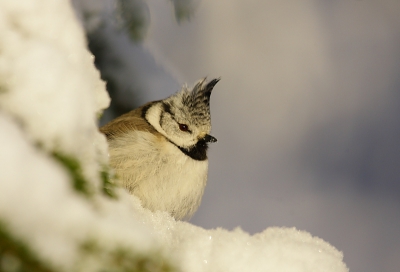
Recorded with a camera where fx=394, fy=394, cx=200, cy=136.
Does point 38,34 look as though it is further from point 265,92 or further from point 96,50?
point 265,92

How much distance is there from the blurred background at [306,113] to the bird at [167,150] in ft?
3.50

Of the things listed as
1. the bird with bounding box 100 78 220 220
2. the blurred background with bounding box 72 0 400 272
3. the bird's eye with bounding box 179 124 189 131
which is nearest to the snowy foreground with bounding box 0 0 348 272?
the bird with bounding box 100 78 220 220

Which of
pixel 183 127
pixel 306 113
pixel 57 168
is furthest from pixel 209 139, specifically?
pixel 306 113

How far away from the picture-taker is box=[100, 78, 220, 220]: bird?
4.91 feet

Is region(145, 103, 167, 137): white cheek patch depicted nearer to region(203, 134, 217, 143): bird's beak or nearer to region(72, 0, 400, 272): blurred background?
region(203, 134, 217, 143): bird's beak

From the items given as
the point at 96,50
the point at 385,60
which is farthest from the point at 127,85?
the point at 385,60

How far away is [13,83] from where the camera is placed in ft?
1.24

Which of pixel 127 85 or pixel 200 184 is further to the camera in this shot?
pixel 127 85

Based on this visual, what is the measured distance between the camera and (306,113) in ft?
11.2

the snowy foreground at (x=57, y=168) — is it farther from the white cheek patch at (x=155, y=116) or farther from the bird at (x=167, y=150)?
the white cheek patch at (x=155, y=116)

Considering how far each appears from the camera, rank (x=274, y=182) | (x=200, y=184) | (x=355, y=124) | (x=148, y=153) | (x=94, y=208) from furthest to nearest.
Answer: (x=355, y=124)
(x=274, y=182)
(x=200, y=184)
(x=148, y=153)
(x=94, y=208)

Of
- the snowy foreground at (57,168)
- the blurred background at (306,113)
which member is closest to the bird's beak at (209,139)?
the blurred background at (306,113)

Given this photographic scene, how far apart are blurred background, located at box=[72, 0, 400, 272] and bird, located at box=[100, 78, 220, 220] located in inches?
42.0

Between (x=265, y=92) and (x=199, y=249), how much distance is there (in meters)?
2.97
